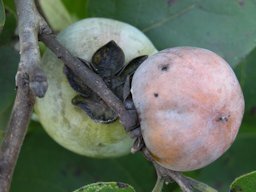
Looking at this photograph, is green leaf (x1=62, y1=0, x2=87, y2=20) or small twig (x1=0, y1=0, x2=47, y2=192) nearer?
small twig (x1=0, y1=0, x2=47, y2=192)

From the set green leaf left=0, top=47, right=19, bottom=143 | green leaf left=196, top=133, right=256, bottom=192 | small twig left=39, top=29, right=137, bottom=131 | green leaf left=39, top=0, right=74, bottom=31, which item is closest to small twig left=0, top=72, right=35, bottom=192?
small twig left=39, top=29, right=137, bottom=131

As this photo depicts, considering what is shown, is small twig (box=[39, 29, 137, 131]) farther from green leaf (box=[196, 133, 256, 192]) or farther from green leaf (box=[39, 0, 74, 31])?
green leaf (box=[196, 133, 256, 192])

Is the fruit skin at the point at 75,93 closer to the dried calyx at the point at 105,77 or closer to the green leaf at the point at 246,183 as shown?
the dried calyx at the point at 105,77

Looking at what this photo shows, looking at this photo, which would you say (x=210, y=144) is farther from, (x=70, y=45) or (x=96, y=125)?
(x=70, y=45)

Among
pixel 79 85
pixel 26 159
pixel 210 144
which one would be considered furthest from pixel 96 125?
pixel 26 159

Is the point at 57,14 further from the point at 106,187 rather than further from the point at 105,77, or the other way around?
the point at 106,187

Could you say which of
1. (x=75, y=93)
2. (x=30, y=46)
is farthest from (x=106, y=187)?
(x=30, y=46)

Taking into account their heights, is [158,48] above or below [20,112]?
below
